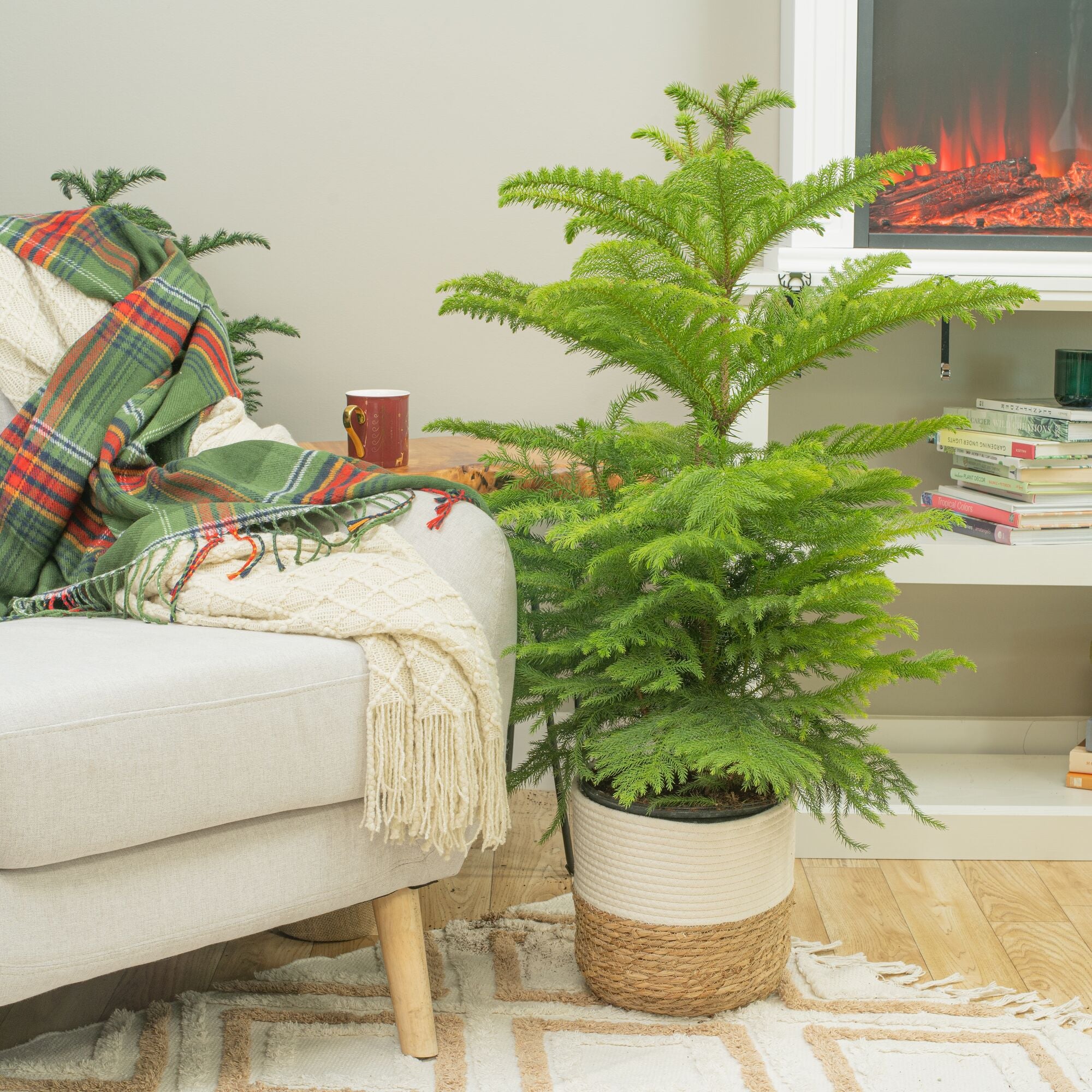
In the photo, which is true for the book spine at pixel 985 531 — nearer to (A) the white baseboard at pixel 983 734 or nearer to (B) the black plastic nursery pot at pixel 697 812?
(A) the white baseboard at pixel 983 734

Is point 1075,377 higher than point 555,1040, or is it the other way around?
point 1075,377

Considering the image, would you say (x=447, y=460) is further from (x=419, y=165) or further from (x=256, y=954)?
(x=256, y=954)

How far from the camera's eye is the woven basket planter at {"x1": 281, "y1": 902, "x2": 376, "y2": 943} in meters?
1.38

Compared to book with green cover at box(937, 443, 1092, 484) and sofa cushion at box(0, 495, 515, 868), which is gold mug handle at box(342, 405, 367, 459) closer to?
sofa cushion at box(0, 495, 515, 868)

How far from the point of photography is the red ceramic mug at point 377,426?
150 centimetres

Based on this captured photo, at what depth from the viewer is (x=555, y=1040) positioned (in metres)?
1.16

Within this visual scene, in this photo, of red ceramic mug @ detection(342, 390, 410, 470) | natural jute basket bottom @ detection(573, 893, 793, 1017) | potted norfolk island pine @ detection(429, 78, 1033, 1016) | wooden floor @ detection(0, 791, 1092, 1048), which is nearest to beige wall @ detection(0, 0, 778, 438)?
red ceramic mug @ detection(342, 390, 410, 470)

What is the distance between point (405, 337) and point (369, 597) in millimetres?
939

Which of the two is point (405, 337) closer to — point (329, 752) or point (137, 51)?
point (137, 51)

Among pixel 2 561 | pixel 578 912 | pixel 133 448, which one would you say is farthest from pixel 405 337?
pixel 578 912

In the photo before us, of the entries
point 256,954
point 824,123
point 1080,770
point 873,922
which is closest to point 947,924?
point 873,922

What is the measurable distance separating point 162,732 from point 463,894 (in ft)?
2.32

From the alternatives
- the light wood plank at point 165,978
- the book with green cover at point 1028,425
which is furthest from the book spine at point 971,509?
the light wood plank at point 165,978

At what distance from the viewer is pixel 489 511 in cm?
135
